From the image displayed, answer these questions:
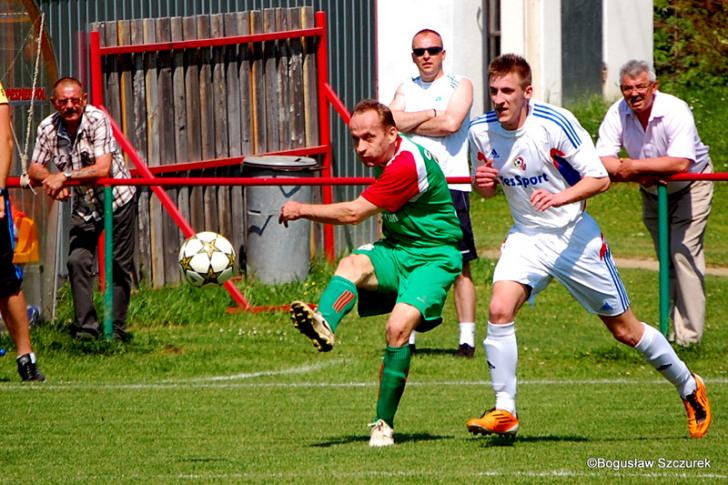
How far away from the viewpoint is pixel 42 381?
414 inches

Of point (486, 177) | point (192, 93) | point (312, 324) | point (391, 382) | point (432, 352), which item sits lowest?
point (432, 352)

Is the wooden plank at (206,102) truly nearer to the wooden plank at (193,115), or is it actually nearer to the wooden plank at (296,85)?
the wooden plank at (193,115)

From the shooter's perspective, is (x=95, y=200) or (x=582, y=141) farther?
(x=95, y=200)

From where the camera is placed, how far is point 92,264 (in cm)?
1200

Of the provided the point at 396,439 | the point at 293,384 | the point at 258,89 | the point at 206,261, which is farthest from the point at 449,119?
the point at 258,89

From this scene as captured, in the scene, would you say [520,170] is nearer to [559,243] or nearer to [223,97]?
[559,243]

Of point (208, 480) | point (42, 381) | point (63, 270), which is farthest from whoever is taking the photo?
point (63, 270)

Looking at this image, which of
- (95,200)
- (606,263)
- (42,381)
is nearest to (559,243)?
(606,263)

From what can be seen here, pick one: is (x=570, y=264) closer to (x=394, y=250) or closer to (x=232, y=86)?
(x=394, y=250)

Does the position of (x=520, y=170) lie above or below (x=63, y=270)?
above

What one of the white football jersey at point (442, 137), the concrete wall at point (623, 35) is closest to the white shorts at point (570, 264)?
the white football jersey at point (442, 137)

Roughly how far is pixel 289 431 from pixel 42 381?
8.36 ft

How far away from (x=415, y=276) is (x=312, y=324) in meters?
0.87

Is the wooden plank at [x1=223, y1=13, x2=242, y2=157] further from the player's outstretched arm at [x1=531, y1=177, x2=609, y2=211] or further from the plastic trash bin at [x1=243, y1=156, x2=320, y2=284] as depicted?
the player's outstretched arm at [x1=531, y1=177, x2=609, y2=211]
